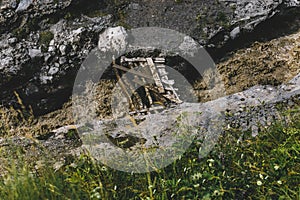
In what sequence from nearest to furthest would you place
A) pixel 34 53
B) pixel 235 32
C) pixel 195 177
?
pixel 195 177 → pixel 235 32 → pixel 34 53

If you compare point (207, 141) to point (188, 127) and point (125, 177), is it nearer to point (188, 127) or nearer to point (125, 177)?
point (188, 127)

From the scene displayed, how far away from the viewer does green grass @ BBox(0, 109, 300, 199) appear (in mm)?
3459

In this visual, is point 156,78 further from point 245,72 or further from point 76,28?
point 76,28

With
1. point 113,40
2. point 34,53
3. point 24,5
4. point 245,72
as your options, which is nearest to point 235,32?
point 245,72

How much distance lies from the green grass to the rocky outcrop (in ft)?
9.14

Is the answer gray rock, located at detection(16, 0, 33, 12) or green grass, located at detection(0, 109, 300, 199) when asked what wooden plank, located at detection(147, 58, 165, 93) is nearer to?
gray rock, located at detection(16, 0, 33, 12)

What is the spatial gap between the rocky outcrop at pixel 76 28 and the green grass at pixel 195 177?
2.79m

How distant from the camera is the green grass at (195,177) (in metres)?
3.46

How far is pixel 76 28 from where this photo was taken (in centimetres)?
673

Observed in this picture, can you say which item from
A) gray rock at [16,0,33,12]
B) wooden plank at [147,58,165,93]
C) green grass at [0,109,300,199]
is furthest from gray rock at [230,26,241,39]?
gray rock at [16,0,33,12]

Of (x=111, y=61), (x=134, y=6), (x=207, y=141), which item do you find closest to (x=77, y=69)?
(x=111, y=61)

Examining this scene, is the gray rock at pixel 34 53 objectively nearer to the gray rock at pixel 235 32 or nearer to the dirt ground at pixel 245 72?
the dirt ground at pixel 245 72

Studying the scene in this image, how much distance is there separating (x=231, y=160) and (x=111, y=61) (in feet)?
10.2

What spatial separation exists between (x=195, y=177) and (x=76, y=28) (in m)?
3.90
